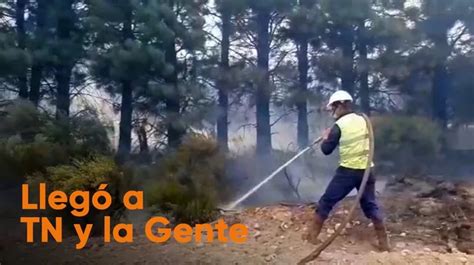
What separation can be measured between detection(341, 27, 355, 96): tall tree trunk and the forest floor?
222 cm

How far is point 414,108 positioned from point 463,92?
118 centimetres

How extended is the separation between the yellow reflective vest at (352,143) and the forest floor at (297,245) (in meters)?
1.00

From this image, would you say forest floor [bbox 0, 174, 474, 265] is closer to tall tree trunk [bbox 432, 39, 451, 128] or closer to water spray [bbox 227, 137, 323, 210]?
water spray [bbox 227, 137, 323, 210]

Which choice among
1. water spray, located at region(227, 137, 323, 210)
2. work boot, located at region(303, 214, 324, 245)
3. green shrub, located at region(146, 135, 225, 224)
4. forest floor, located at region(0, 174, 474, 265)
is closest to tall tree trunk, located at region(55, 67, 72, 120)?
green shrub, located at region(146, 135, 225, 224)

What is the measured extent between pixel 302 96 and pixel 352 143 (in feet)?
11.5

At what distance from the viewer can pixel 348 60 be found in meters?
10.5

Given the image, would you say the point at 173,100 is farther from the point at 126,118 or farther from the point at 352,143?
the point at 352,143

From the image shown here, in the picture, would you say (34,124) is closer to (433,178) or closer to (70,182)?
(70,182)

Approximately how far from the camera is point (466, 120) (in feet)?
35.8

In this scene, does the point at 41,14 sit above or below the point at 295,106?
above

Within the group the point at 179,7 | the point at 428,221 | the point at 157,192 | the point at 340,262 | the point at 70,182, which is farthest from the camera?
the point at 179,7

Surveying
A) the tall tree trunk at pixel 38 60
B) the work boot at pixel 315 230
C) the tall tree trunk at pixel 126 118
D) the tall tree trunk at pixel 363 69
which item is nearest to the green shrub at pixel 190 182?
the tall tree trunk at pixel 126 118

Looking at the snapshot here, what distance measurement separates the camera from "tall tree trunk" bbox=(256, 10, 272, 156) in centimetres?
952

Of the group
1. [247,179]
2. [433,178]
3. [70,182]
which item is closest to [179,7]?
[247,179]
